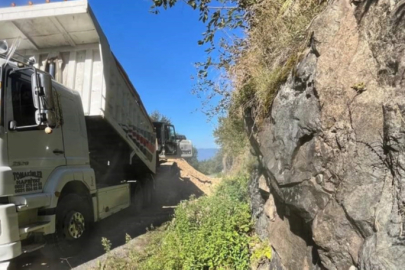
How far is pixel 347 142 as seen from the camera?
7.49 feet

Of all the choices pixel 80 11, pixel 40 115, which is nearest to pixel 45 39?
pixel 80 11

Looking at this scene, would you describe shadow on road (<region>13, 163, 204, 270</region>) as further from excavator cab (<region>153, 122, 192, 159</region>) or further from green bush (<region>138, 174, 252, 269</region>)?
green bush (<region>138, 174, 252, 269</region>)

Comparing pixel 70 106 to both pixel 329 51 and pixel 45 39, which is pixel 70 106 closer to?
pixel 45 39

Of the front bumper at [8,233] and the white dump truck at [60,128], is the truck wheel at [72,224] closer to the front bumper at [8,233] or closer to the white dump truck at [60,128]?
the white dump truck at [60,128]

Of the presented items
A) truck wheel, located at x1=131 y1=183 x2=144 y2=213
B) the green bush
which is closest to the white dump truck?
truck wheel, located at x1=131 y1=183 x2=144 y2=213

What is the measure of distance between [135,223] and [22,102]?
4708mm

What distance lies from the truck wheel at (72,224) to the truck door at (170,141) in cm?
856

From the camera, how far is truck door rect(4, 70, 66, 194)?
4.20 meters

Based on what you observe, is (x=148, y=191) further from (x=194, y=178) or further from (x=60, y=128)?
(x=194, y=178)

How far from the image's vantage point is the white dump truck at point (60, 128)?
163 inches

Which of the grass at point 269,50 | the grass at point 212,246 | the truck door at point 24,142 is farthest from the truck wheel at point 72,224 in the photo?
the grass at point 269,50

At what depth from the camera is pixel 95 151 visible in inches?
283

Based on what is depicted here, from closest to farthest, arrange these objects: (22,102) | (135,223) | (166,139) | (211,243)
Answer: (211,243)
(22,102)
(135,223)
(166,139)

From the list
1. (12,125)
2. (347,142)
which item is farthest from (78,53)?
(347,142)
